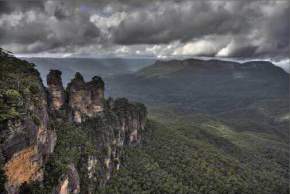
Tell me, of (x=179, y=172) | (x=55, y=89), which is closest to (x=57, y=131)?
(x=55, y=89)

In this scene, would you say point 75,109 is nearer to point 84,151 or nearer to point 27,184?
point 84,151

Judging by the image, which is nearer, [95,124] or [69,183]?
[69,183]

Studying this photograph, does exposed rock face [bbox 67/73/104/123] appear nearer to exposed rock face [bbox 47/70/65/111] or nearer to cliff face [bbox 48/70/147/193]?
cliff face [bbox 48/70/147/193]

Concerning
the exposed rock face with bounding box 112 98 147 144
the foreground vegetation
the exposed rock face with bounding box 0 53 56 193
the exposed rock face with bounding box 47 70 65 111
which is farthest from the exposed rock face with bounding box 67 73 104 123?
the exposed rock face with bounding box 0 53 56 193

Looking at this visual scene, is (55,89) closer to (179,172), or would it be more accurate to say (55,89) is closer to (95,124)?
(95,124)

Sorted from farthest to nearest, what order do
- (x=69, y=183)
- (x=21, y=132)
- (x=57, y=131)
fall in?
(x=57, y=131), (x=69, y=183), (x=21, y=132)

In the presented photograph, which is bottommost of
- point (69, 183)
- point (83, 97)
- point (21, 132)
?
point (69, 183)
